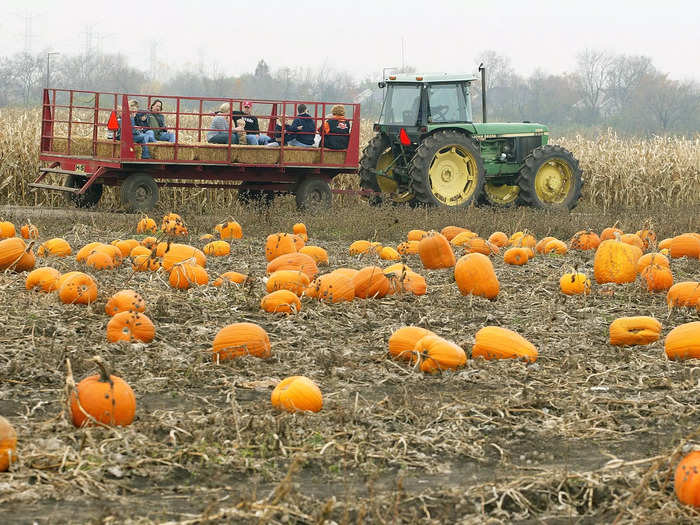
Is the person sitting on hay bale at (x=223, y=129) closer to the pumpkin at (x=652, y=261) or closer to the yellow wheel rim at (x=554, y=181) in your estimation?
the yellow wheel rim at (x=554, y=181)

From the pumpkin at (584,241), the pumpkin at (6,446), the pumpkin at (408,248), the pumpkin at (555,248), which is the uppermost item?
the pumpkin at (584,241)

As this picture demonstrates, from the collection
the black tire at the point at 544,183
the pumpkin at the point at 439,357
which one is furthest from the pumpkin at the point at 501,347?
the black tire at the point at 544,183

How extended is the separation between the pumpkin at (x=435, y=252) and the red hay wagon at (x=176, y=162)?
5774 millimetres

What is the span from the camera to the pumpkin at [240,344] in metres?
5.07

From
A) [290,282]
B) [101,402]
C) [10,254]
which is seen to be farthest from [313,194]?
[101,402]

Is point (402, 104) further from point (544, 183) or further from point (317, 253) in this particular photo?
point (317, 253)

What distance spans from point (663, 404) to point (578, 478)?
1.28 m

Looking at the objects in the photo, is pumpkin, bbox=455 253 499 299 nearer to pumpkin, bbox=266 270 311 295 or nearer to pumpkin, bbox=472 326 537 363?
pumpkin, bbox=266 270 311 295

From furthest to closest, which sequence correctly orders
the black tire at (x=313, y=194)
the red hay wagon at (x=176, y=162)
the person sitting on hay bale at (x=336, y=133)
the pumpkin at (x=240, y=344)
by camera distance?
the person sitting on hay bale at (x=336, y=133), the black tire at (x=313, y=194), the red hay wagon at (x=176, y=162), the pumpkin at (x=240, y=344)

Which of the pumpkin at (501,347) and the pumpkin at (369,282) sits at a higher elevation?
the pumpkin at (369,282)

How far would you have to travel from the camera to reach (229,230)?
10820 millimetres

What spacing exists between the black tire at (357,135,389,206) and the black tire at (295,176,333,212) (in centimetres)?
85

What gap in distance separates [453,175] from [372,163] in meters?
1.53

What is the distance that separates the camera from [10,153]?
1585cm
